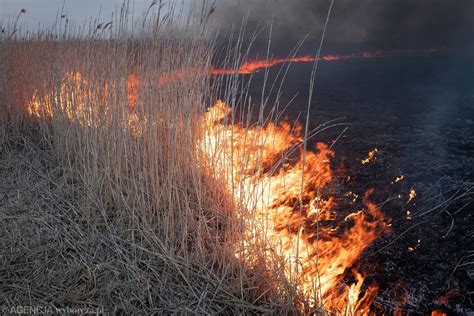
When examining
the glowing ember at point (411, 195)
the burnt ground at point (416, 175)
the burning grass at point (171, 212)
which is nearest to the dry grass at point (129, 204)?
the burning grass at point (171, 212)

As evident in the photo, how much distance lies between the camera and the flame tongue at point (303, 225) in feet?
5.25

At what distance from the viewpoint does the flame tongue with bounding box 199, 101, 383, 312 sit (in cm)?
160

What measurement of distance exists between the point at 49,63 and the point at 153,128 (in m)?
2.19

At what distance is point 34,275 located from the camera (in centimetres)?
180

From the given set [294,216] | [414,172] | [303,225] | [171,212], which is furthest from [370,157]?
[171,212]

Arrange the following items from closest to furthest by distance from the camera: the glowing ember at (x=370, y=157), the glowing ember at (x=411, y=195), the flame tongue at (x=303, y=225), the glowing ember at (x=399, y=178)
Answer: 1. the flame tongue at (x=303, y=225)
2. the glowing ember at (x=411, y=195)
3. the glowing ember at (x=399, y=178)
4. the glowing ember at (x=370, y=157)

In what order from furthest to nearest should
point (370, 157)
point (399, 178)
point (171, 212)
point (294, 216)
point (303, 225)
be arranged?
point (370, 157)
point (399, 178)
point (294, 216)
point (171, 212)
point (303, 225)

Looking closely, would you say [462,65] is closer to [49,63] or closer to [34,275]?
[49,63]

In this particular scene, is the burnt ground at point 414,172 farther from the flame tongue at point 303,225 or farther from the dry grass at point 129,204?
the dry grass at point 129,204

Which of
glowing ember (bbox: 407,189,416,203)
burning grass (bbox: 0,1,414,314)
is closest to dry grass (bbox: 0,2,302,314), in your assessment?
burning grass (bbox: 0,1,414,314)

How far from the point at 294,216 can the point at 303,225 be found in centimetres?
69

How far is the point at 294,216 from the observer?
230 cm

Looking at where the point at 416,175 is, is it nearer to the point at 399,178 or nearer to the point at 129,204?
the point at 399,178

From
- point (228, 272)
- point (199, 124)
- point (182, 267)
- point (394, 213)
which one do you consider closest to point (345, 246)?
→ point (394, 213)
